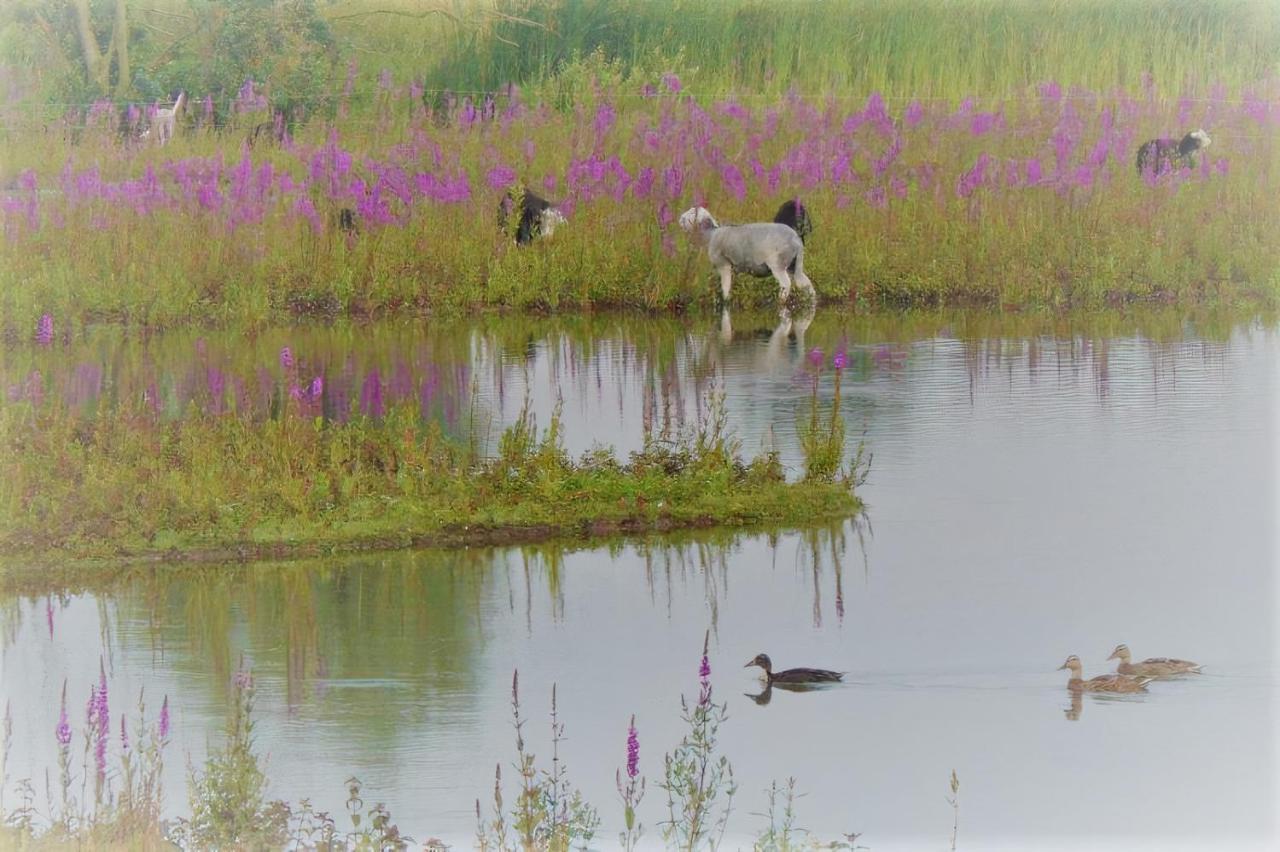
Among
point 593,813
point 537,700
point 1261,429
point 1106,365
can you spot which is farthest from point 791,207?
point 593,813

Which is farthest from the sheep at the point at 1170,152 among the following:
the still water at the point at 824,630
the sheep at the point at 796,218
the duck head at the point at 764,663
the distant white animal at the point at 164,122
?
the duck head at the point at 764,663

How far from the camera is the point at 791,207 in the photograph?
16.5 m

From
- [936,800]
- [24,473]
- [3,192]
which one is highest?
[3,192]

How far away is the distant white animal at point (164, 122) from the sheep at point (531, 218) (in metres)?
4.02

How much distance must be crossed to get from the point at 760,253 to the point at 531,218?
2.32 meters

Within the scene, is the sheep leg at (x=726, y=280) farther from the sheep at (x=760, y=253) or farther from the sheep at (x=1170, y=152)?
the sheep at (x=1170, y=152)

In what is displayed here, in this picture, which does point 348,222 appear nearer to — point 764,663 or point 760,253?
point 760,253

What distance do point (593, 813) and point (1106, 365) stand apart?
8.33 m

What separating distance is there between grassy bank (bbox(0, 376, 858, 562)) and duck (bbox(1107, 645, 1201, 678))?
229 centimetres

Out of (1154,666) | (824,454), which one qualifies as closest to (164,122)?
(824,454)

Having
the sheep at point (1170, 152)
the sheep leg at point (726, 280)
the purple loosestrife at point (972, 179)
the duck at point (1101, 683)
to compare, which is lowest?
the duck at point (1101, 683)

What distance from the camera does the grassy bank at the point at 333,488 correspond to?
8.53 m

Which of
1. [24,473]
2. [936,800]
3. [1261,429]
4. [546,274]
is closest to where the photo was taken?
[936,800]

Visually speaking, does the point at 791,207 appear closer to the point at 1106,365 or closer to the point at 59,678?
the point at 1106,365
